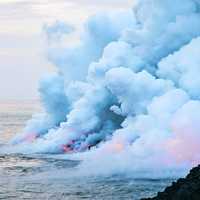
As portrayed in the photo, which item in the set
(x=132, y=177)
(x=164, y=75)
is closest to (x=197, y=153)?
(x=132, y=177)

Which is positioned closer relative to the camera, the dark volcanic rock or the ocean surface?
the dark volcanic rock

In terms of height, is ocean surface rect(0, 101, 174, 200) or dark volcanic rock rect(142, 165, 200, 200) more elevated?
ocean surface rect(0, 101, 174, 200)

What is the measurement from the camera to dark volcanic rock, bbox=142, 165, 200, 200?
4253cm

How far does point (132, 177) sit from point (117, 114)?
36.4m

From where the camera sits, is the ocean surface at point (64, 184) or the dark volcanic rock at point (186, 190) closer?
the dark volcanic rock at point (186, 190)

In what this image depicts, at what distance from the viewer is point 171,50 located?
104875 mm

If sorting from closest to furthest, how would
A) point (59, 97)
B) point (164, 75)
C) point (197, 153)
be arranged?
point (197, 153), point (164, 75), point (59, 97)

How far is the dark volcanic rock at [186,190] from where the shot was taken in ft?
140

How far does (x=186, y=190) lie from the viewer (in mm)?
43156

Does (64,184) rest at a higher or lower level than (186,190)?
higher

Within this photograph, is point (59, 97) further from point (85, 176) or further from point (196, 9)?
point (85, 176)

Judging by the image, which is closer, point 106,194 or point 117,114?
point 106,194

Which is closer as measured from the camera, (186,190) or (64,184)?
(186,190)

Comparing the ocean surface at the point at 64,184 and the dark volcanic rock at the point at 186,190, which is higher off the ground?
the ocean surface at the point at 64,184
